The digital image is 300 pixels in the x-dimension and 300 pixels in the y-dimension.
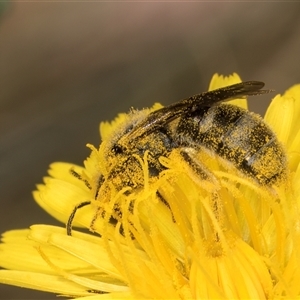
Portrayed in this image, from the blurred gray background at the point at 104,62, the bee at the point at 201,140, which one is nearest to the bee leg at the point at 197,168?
the bee at the point at 201,140

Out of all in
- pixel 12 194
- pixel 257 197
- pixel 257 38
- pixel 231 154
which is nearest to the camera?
pixel 231 154

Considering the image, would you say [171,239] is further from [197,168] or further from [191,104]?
[191,104]

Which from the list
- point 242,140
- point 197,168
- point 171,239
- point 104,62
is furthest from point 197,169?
point 104,62

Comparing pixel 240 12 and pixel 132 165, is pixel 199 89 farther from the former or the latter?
pixel 132 165

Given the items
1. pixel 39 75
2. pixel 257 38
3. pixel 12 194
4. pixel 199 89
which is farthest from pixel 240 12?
pixel 12 194

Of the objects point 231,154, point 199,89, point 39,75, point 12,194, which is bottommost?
point 231,154

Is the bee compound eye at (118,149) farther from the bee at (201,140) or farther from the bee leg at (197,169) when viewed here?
the bee leg at (197,169)
